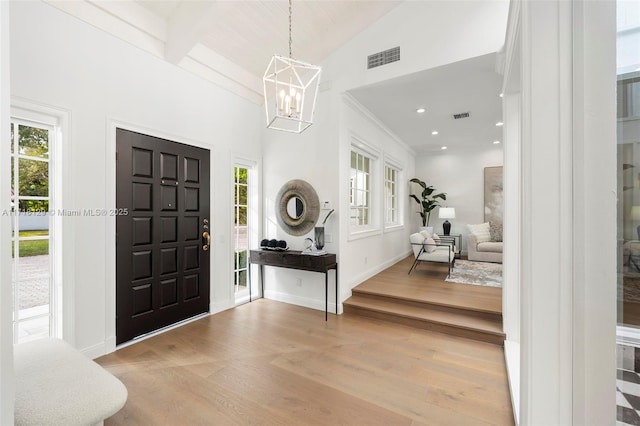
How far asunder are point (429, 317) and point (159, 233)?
332cm

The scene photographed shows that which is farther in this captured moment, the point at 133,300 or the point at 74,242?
the point at 133,300

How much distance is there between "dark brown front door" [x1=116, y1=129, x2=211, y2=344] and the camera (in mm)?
2857

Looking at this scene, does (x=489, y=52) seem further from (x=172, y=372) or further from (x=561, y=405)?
(x=172, y=372)

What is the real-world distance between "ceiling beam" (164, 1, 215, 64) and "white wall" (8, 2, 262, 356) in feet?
0.65

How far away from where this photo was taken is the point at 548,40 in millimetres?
1237

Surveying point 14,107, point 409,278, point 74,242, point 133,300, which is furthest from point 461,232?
point 14,107

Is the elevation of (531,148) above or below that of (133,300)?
above

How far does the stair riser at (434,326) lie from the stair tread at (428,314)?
0.03m

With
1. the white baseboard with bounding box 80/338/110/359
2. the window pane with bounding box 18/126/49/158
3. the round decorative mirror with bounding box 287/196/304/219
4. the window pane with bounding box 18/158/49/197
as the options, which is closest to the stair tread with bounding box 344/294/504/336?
the round decorative mirror with bounding box 287/196/304/219

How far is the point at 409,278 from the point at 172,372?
3663mm

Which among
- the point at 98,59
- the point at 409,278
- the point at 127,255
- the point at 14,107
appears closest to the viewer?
the point at 14,107

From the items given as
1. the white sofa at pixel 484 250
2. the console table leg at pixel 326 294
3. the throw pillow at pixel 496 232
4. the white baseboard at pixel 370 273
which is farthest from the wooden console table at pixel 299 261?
the throw pillow at pixel 496 232

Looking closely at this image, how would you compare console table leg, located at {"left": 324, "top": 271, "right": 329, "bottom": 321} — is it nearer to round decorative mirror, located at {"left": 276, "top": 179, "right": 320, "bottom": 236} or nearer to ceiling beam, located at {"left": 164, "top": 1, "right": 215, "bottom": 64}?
round decorative mirror, located at {"left": 276, "top": 179, "right": 320, "bottom": 236}

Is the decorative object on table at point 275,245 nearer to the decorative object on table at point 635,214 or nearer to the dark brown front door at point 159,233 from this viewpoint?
the dark brown front door at point 159,233
